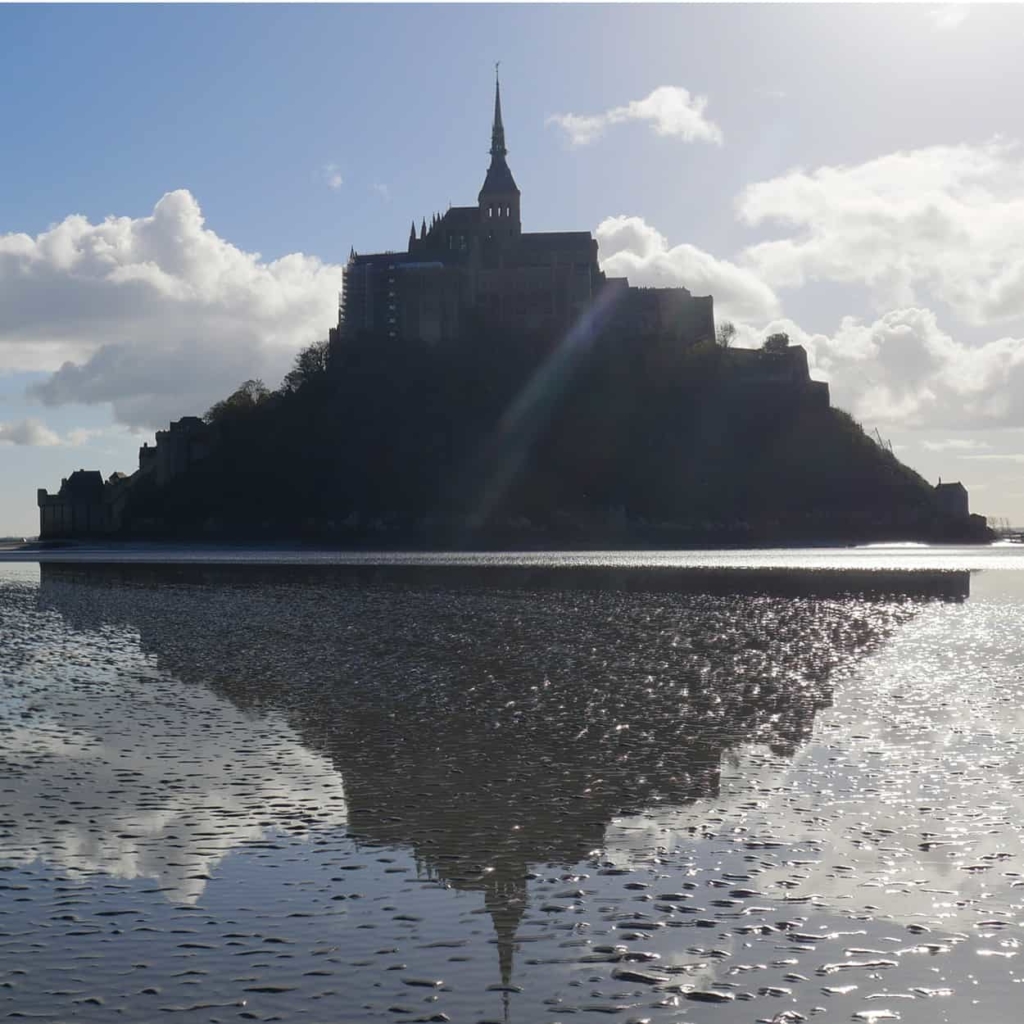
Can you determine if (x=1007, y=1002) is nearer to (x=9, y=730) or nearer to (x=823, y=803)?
(x=823, y=803)

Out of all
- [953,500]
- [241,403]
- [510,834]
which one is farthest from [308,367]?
[510,834]

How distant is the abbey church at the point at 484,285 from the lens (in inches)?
4397

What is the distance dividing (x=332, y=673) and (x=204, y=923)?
1240cm

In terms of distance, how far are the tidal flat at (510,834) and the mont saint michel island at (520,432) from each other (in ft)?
287

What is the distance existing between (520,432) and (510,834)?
347ft

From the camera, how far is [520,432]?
11538 cm

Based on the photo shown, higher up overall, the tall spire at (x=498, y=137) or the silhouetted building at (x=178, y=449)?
the tall spire at (x=498, y=137)

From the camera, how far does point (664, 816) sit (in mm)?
10594

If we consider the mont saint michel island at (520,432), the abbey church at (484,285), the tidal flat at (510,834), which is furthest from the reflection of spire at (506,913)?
the abbey church at (484,285)

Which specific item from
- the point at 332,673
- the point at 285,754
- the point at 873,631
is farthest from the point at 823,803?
the point at 873,631

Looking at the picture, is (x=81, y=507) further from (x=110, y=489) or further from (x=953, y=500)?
(x=953, y=500)

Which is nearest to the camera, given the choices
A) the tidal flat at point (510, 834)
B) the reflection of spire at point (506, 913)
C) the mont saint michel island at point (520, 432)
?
the tidal flat at point (510, 834)

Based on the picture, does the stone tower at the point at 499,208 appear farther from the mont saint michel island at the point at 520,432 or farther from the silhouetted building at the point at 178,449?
the silhouetted building at the point at 178,449

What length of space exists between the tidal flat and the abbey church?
9044cm
